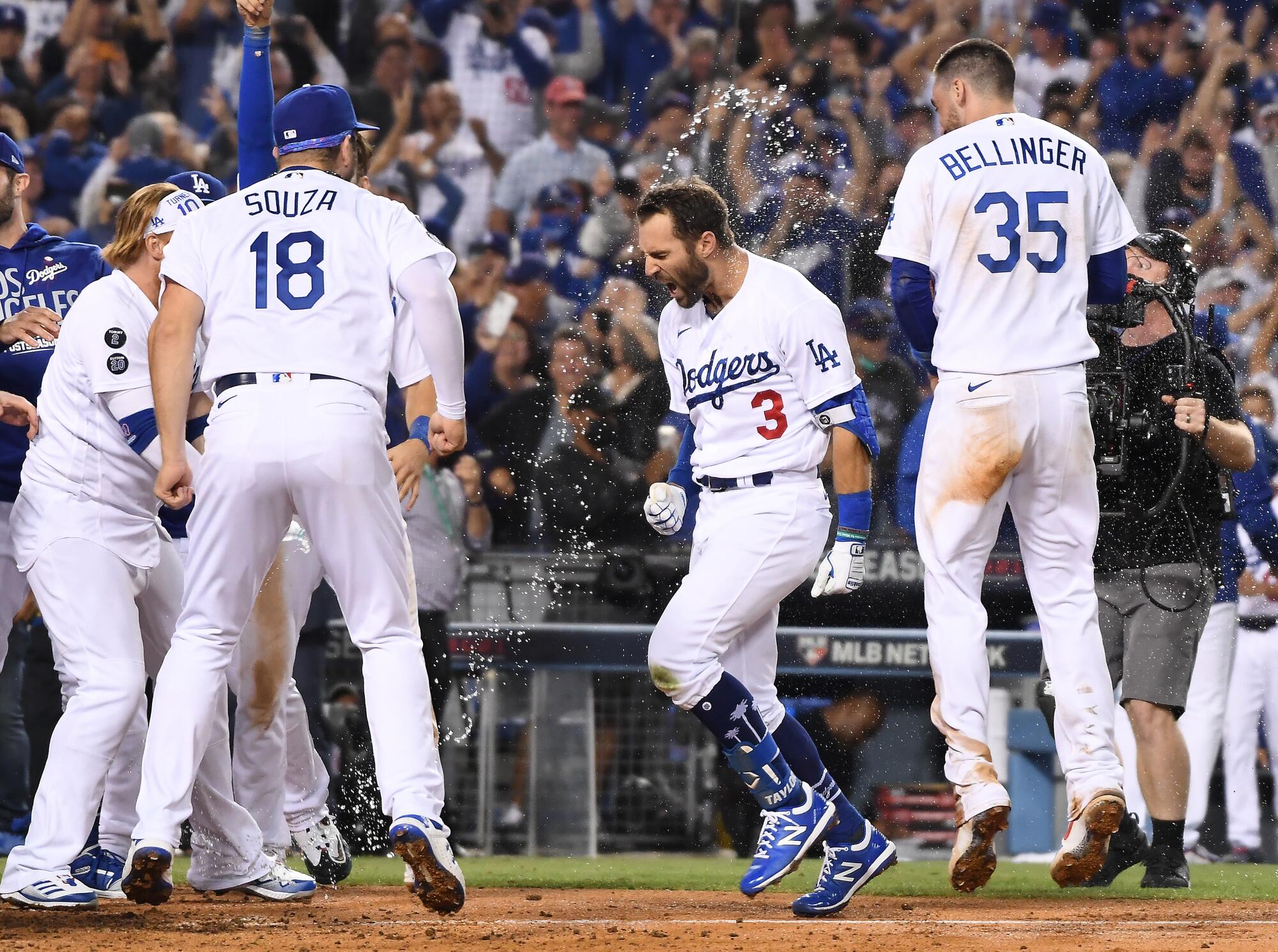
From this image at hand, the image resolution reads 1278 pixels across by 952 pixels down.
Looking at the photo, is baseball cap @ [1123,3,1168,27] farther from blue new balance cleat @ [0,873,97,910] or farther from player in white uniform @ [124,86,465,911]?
blue new balance cleat @ [0,873,97,910]

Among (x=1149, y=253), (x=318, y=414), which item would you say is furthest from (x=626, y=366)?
(x=318, y=414)

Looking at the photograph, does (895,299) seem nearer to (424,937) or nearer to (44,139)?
(424,937)

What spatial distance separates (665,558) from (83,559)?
3590 mm

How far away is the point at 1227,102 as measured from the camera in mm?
9281

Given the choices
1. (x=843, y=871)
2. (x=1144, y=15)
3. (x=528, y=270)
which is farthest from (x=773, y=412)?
(x=1144, y=15)

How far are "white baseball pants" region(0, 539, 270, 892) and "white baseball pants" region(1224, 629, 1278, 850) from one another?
4.86 metres

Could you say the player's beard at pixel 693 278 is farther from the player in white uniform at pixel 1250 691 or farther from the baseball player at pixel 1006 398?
the player in white uniform at pixel 1250 691

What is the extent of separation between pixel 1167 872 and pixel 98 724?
3732mm

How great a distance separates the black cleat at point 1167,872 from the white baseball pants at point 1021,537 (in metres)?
1.61

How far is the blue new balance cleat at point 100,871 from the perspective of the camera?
4797 millimetres

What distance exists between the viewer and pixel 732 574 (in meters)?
4.59

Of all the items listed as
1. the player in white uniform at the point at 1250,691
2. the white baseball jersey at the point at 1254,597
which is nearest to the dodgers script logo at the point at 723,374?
the player in white uniform at the point at 1250,691

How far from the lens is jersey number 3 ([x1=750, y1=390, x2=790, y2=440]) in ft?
15.3

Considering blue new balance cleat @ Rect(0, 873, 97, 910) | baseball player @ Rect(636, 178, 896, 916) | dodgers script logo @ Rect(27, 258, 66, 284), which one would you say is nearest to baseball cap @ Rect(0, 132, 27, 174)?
dodgers script logo @ Rect(27, 258, 66, 284)
